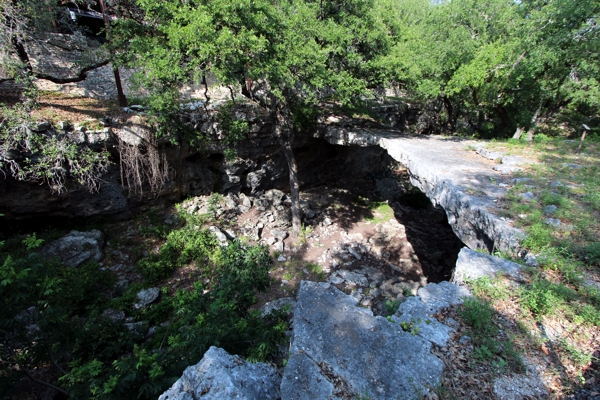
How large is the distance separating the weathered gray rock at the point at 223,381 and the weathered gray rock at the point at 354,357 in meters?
0.25

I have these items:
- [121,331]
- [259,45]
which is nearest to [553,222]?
[259,45]

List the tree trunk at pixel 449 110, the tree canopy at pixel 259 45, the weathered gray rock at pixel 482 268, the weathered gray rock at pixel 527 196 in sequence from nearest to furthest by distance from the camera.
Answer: the weathered gray rock at pixel 482 268 < the weathered gray rock at pixel 527 196 < the tree canopy at pixel 259 45 < the tree trunk at pixel 449 110

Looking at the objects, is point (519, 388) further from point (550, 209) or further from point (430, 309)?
point (550, 209)

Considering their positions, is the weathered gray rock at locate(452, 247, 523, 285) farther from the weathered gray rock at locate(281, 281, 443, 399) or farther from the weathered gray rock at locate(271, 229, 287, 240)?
the weathered gray rock at locate(271, 229, 287, 240)

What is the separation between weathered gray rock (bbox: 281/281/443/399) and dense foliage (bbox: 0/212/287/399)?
500 millimetres

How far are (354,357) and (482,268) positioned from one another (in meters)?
2.59

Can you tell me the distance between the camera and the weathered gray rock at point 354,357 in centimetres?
253

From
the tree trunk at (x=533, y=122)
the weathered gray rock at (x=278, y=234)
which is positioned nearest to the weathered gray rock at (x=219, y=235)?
the weathered gray rock at (x=278, y=234)

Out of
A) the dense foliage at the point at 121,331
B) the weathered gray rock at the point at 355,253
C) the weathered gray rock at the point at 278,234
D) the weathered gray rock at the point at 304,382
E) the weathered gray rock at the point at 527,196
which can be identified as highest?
the weathered gray rock at the point at 527,196

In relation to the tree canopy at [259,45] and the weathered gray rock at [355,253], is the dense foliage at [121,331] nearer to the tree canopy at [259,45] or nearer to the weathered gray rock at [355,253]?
the tree canopy at [259,45]

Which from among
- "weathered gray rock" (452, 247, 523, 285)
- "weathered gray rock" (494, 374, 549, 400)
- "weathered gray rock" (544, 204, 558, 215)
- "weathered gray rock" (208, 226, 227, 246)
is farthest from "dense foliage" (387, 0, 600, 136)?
"weathered gray rock" (494, 374, 549, 400)

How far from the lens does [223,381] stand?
2426 mm

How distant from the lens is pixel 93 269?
7844 mm

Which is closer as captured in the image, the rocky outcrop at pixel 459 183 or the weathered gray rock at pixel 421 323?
the weathered gray rock at pixel 421 323
